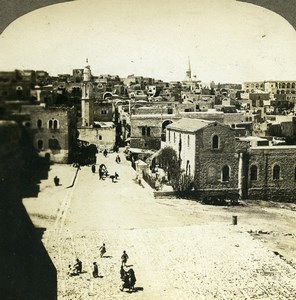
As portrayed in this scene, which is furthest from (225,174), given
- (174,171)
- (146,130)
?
(146,130)

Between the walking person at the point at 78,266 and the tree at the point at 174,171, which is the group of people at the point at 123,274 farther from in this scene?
the tree at the point at 174,171

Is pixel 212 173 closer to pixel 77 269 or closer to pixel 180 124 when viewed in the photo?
pixel 77 269

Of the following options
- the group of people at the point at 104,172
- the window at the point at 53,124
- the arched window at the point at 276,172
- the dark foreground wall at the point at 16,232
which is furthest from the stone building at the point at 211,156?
the dark foreground wall at the point at 16,232

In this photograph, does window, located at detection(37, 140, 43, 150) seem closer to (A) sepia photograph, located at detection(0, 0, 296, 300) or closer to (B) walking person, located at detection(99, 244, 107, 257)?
(A) sepia photograph, located at detection(0, 0, 296, 300)

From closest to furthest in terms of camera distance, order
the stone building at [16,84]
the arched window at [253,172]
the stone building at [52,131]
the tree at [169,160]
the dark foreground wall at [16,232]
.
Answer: the dark foreground wall at [16,232] → the stone building at [16,84] → the stone building at [52,131] → the tree at [169,160] → the arched window at [253,172]

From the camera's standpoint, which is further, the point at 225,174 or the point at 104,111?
the point at 104,111

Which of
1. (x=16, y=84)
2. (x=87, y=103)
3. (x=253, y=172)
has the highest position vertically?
(x=16, y=84)

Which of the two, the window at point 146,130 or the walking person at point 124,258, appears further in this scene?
the window at point 146,130

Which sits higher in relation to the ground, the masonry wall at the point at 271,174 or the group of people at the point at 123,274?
the masonry wall at the point at 271,174
